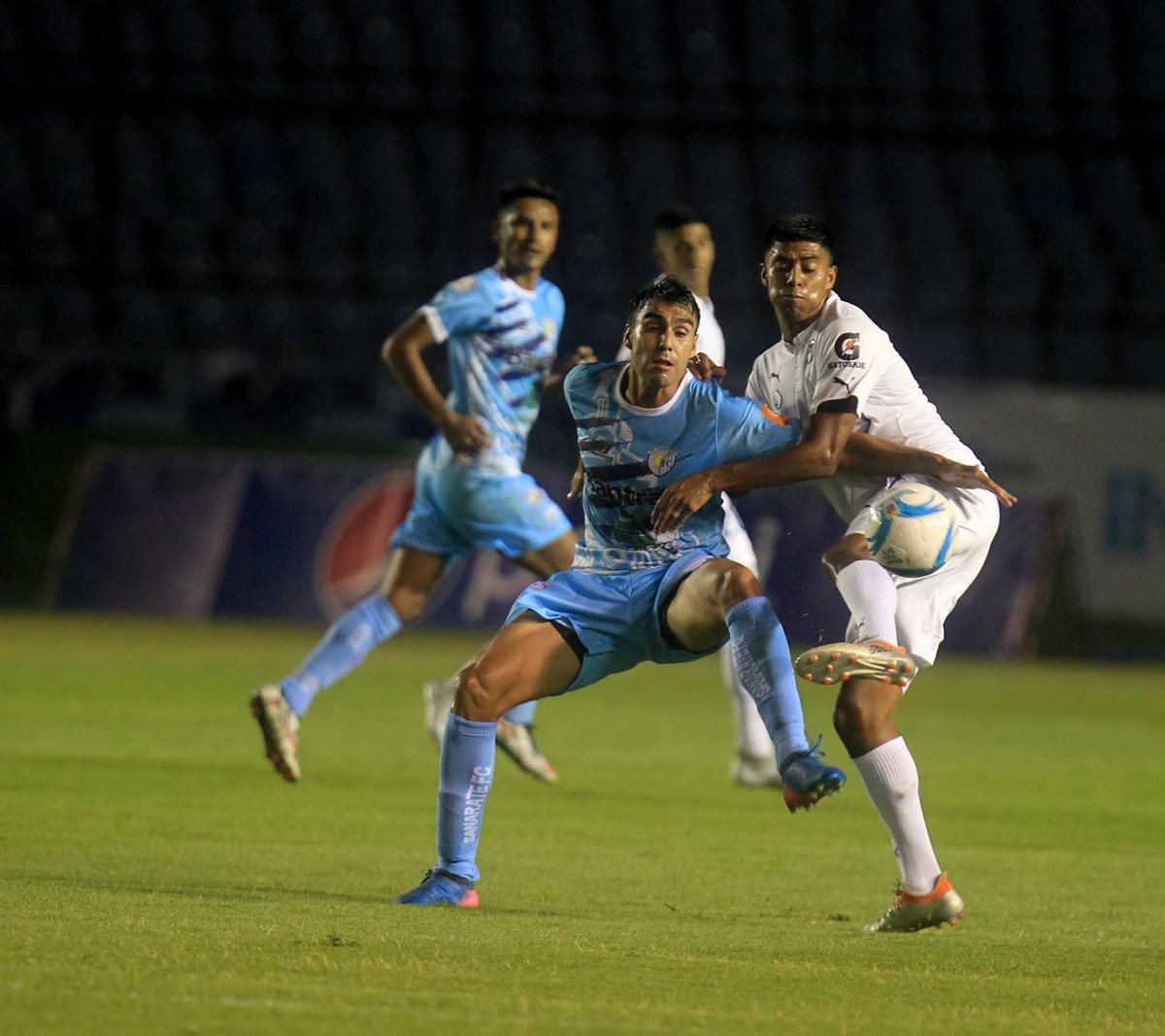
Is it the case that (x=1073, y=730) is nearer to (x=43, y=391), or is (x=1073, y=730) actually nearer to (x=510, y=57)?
(x=43, y=391)

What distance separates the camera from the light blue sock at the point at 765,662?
5301 mm

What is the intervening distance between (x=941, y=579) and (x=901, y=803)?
68 centimetres

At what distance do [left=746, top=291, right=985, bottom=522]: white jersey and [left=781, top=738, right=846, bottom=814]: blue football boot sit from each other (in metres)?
1.02

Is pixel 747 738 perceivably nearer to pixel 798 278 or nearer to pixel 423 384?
A: pixel 423 384

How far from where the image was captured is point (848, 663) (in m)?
5.17

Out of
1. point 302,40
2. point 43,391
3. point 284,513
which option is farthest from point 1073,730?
point 302,40

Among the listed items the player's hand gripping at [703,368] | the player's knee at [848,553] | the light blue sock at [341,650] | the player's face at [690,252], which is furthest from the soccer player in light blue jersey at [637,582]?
the player's face at [690,252]

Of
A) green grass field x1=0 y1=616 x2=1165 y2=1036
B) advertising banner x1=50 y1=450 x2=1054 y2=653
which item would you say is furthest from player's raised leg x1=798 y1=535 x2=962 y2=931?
advertising banner x1=50 y1=450 x2=1054 y2=653

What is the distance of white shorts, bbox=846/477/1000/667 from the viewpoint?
5629mm

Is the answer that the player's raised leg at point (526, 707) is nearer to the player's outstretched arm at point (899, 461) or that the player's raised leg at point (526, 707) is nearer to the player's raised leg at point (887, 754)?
the player's outstretched arm at point (899, 461)

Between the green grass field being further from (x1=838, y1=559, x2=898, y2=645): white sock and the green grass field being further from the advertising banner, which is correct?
the advertising banner

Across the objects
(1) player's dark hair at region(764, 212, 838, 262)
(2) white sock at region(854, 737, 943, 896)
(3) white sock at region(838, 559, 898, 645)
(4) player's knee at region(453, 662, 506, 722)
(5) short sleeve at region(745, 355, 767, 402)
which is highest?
(1) player's dark hair at region(764, 212, 838, 262)

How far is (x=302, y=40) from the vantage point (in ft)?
68.6

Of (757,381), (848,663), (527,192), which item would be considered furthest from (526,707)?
(848,663)
